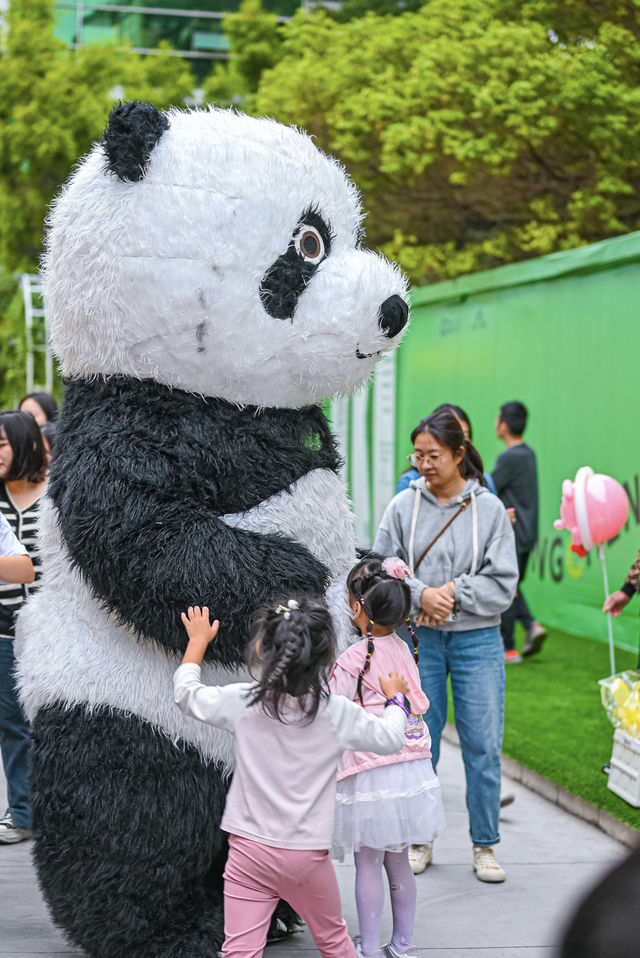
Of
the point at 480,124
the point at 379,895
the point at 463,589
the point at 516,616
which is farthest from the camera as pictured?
the point at 480,124

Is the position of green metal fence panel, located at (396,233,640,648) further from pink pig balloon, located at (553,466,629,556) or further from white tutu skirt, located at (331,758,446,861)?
white tutu skirt, located at (331,758,446,861)

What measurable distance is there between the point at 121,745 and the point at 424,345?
9.15m

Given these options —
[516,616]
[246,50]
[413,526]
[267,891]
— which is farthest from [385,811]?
[246,50]

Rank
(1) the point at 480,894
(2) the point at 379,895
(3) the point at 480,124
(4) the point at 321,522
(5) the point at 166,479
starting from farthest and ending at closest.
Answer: (3) the point at 480,124, (1) the point at 480,894, (2) the point at 379,895, (4) the point at 321,522, (5) the point at 166,479

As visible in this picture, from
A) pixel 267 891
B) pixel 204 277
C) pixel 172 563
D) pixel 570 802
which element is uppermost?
pixel 204 277

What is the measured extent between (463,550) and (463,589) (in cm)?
17

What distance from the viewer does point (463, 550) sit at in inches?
178

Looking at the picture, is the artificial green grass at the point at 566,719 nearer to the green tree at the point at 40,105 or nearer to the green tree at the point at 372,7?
the green tree at the point at 372,7

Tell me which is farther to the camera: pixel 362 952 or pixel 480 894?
pixel 480 894

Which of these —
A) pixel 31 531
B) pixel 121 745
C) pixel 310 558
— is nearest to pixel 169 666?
pixel 121 745

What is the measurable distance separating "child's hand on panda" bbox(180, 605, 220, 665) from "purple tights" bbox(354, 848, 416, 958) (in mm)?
861

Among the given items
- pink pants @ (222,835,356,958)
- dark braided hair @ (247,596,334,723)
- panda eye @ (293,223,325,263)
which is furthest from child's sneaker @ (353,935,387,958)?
panda eye @ (293,223,325,263)

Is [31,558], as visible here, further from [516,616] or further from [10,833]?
[516,616]

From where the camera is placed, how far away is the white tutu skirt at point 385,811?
3.49 m
